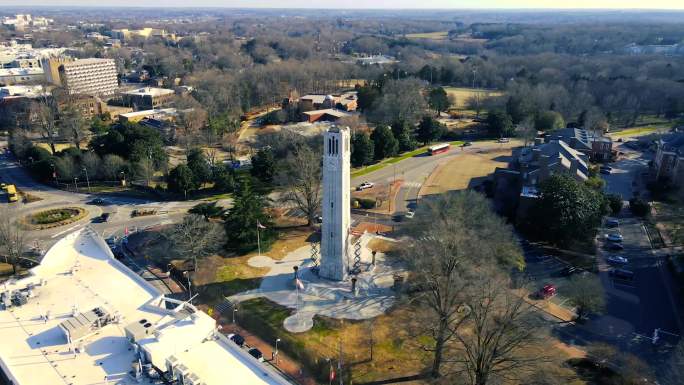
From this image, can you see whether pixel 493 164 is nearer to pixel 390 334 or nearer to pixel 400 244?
pixel 400 244

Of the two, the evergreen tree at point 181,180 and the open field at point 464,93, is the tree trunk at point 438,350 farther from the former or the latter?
the open field at point 464,93

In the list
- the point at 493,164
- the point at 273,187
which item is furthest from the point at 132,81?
the point at 493,164

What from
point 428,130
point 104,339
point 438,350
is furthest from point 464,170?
point 104,339

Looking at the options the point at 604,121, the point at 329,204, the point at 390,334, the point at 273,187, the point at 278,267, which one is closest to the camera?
the point at 390,334

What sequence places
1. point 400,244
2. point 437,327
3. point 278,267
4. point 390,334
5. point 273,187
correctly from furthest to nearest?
1. point 273,187
2. point 400,244
3. point 278,267
4. point 390,334
5. point 437,327

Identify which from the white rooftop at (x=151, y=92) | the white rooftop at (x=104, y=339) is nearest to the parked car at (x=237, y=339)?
the white rooftop at (x=104, y=339)
